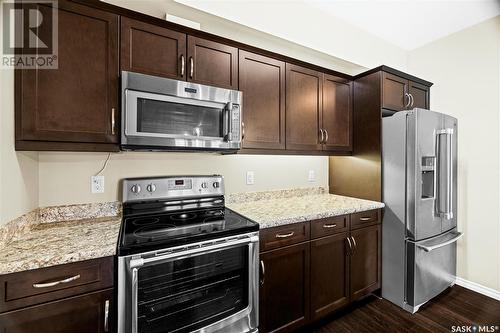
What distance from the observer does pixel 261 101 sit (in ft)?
6.46

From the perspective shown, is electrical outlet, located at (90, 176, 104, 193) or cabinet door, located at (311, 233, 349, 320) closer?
electrical outlet, located at (90, 176, 104, 193)

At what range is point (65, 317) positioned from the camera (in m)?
1.04

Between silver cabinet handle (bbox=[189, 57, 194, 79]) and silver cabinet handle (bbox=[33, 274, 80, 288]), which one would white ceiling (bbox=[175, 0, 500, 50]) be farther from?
silver cabinet handle (bbox=[33, 274, 80, 288])

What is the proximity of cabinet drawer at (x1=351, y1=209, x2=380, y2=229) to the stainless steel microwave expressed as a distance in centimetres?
123

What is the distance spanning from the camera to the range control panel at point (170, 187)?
5.62 ft

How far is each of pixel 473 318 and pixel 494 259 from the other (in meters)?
0.74

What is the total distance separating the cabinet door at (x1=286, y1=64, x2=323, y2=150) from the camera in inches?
83.3

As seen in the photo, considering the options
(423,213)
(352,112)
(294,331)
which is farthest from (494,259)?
(294,331)

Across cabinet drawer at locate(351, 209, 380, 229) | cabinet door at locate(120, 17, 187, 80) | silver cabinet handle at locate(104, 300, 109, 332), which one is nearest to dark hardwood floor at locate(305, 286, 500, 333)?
cabinet drawer at locate(351, 209, 380, 229)

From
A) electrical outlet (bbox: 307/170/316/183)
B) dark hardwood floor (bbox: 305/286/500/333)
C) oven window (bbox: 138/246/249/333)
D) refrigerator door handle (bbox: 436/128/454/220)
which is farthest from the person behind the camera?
electrical outlet (bbox: 307/170/316/183)

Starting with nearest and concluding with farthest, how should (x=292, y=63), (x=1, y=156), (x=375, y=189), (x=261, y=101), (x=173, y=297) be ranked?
(x=1, y=156), (x=173, y=297), (x=261, y=101), (x=292, y=63), (x=375, y=189)

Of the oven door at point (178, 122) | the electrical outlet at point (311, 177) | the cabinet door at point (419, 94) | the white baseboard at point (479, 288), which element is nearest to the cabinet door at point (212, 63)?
the oven door at point (178, 122)

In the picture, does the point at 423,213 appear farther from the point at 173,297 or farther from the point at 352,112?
the point at 173,297

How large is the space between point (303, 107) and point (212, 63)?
923mm
